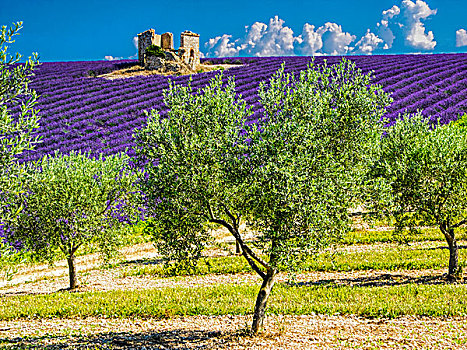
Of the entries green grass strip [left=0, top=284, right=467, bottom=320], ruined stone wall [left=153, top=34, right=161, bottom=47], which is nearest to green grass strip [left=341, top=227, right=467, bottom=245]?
green grass strip [left=0, top=284, right=467, bottom=320]

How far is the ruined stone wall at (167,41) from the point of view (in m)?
66.8

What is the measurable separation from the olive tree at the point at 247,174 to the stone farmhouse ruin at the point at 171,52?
5369 cm

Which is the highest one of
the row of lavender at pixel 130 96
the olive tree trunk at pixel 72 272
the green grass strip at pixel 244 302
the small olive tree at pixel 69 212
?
the row of lavender at pixel 130 96

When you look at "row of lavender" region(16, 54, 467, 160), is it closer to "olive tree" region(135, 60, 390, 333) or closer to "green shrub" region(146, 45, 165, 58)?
"green shrub" region(146, 45, 165, 58)

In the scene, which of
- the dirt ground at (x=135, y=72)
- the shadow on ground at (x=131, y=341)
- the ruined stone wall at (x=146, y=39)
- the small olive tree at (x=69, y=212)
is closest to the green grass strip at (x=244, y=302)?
the shadow on ground at (x=131, y=341)

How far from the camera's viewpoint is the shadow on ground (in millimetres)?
13438

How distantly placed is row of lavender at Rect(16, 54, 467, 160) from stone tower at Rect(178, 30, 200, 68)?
21.0 ft

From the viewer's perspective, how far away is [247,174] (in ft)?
39.7

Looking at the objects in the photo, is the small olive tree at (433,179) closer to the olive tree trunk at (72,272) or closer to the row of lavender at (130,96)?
the olive tree trunk at (72,272)

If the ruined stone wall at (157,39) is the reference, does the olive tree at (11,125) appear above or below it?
below

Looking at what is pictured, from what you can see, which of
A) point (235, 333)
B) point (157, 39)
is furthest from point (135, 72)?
point (235, 333)

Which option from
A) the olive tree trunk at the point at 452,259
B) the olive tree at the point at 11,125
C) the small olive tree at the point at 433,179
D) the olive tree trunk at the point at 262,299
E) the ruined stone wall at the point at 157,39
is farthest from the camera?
the ruined stone wall at the point at 157,39

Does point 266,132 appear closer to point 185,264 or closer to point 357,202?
point 357,202

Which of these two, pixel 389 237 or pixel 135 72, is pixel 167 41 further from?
pixel 389 237
